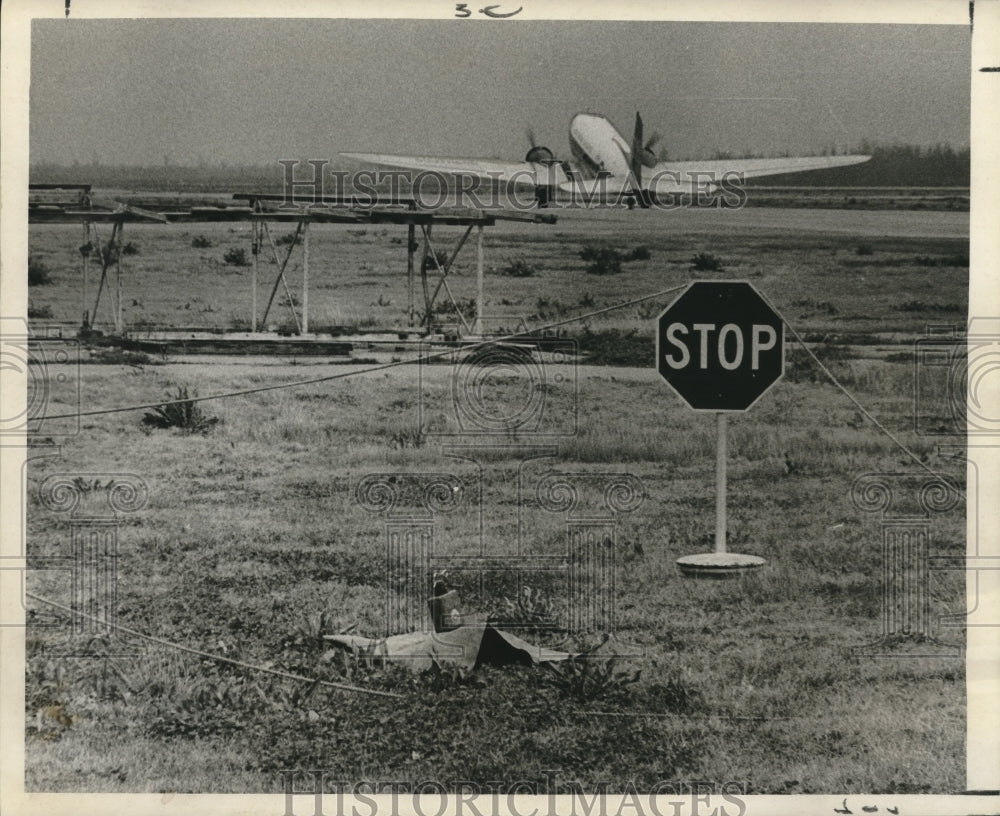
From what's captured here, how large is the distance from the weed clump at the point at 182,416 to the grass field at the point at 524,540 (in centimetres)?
5

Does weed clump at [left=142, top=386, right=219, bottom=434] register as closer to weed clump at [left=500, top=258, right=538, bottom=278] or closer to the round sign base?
weed clump at [left=500, top=258, right=538, bottom=278]

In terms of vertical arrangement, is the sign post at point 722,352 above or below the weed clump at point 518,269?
below

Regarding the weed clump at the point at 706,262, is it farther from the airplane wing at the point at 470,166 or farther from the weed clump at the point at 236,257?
the weed clump at the point at 236,257

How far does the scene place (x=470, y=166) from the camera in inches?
256

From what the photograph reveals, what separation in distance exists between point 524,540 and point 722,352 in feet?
4.95

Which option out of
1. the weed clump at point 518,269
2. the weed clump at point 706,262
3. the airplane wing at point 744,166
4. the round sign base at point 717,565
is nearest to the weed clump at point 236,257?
the weed clump at point 518,269

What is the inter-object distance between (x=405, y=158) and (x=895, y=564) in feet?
11.6

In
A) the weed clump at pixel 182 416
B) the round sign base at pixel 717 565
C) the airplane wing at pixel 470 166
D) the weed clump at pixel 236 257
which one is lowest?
the round sign base at pixel 717 565

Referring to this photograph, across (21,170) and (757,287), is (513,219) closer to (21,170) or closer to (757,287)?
(757,287)

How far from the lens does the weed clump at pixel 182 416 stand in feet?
21.0

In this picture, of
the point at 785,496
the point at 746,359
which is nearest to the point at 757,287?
the point at 746,359

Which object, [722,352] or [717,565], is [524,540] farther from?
[722,352]

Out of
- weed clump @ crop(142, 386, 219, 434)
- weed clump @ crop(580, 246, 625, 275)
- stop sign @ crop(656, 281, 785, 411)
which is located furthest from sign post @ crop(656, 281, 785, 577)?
weed clump @ crop(142, 386, 219, 434)

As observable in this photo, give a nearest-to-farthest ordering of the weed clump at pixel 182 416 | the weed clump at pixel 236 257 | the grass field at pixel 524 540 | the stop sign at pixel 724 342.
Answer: the grass field at pixel 524 540 < the stop sign at pixel 724 342 < the weed clump at pixel 182 416 < the weed clump at pixel 236 257
